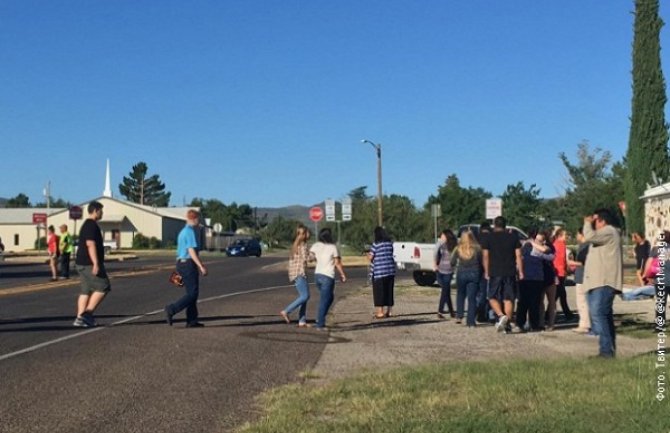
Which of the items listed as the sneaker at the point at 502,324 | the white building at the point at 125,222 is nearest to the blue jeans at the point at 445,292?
the sneaker at the point at 502,324

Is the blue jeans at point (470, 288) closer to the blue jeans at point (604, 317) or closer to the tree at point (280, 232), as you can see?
the blue jeans at point (604, 317)

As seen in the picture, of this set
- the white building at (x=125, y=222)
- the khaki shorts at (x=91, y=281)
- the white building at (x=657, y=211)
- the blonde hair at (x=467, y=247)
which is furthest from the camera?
the white building at (x=125, y=222)

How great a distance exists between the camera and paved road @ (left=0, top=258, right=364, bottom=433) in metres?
7.02

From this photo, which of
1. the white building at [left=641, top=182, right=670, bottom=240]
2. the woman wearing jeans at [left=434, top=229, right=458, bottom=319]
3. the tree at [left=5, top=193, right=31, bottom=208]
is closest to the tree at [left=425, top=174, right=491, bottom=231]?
the white building at [left=641, top=182, right=670, bottom=240]

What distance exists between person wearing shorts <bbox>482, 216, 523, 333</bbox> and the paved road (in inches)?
118

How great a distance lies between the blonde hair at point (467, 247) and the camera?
569 inches

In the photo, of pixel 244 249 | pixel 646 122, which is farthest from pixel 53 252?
pixel 244 249

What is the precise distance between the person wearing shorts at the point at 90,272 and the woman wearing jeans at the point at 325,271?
11.2 feet

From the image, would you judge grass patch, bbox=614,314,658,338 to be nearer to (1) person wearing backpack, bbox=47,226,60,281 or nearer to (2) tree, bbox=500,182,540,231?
(1) person wearing backpack, bbox=47,226,60,281

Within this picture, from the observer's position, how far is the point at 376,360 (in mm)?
10336

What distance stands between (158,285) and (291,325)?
11865 millimetres

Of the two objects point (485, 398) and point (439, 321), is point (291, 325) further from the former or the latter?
point (485, 398)

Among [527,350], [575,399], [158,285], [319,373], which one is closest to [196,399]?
[319,373]

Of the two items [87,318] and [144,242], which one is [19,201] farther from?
[87,318]
